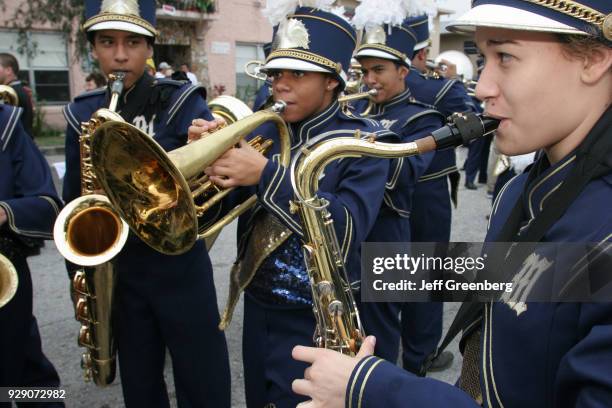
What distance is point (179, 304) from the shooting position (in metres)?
2.76

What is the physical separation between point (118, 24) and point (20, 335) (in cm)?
175

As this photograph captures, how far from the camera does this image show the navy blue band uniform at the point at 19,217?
2775mm

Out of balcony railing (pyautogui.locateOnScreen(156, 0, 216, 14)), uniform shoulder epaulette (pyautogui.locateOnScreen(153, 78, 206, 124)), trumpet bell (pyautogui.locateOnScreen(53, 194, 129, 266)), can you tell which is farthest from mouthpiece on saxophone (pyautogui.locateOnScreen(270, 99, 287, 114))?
balcony railing (pyautogui.locateOnScreen(156, 0, 216, 14))

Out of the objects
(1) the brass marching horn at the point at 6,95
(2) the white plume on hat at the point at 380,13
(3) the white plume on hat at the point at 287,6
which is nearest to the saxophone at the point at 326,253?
(3) the white plume on hat at the point at 287,6

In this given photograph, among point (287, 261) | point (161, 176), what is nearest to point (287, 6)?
point (161, 176)

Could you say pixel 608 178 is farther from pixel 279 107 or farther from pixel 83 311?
pixel 83 311

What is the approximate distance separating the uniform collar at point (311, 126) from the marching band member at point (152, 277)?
1.95ft

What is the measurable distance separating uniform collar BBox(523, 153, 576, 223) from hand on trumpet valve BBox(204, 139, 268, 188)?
103cm

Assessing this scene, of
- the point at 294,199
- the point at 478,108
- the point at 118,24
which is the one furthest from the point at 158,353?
the point at 478,108

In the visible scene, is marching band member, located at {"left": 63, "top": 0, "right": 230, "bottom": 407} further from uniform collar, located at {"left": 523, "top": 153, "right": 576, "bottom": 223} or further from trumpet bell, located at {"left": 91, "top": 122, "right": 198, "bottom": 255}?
uniform collar, located at {"left": 523, "top": 153, "right": 576, "bottom": 223}

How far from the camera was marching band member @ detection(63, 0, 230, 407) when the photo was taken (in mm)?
2736

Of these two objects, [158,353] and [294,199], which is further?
[158,353]

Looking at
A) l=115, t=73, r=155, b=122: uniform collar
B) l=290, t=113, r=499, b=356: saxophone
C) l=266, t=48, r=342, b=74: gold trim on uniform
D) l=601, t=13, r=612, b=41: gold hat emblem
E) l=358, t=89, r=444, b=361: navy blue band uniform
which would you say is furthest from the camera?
l=358, t=89, r=444, b=361: navy blue band uniform

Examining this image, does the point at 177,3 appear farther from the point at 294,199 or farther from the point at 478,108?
the point at 294,199
